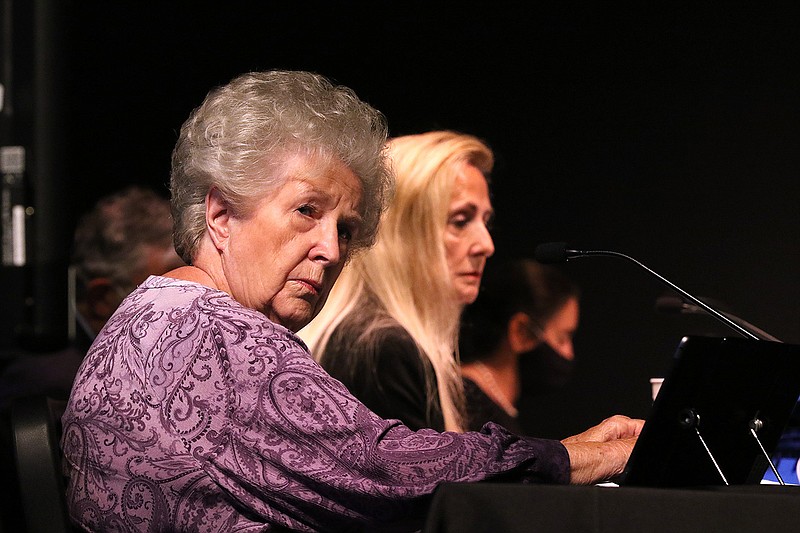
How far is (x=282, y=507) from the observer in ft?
4.41

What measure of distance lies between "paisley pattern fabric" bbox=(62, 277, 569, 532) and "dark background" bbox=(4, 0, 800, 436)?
5.73 feet

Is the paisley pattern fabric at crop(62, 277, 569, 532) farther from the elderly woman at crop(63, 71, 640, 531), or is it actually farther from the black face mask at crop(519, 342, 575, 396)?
the black face mask at crop(519, 342, 575, 396)

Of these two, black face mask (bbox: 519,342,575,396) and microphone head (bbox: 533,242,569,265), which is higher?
microphone head (bbox: 533,242,569,265)

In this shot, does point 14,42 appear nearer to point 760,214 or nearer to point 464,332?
point 464,332

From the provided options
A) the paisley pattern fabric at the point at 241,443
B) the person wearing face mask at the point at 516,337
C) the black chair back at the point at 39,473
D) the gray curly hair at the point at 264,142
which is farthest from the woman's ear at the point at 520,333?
the black chair back at the point at 39,473

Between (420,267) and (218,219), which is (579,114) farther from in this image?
(218,219)

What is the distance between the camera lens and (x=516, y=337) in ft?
10.6

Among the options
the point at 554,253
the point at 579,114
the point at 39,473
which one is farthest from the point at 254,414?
the point at 579,114

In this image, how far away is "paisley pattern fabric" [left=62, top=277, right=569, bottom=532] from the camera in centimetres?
132

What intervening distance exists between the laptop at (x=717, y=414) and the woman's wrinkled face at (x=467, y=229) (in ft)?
5.26

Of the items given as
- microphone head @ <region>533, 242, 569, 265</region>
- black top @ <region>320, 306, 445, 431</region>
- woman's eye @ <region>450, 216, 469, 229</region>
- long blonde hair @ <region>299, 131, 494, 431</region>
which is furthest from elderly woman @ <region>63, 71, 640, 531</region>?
woman's eye @ <region>450, 216, 469, 229</region>

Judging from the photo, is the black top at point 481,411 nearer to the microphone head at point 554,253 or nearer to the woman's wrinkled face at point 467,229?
the woman's wrinkled face at point 467,229

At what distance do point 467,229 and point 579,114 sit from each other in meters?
0.51

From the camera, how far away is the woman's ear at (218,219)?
168cm
